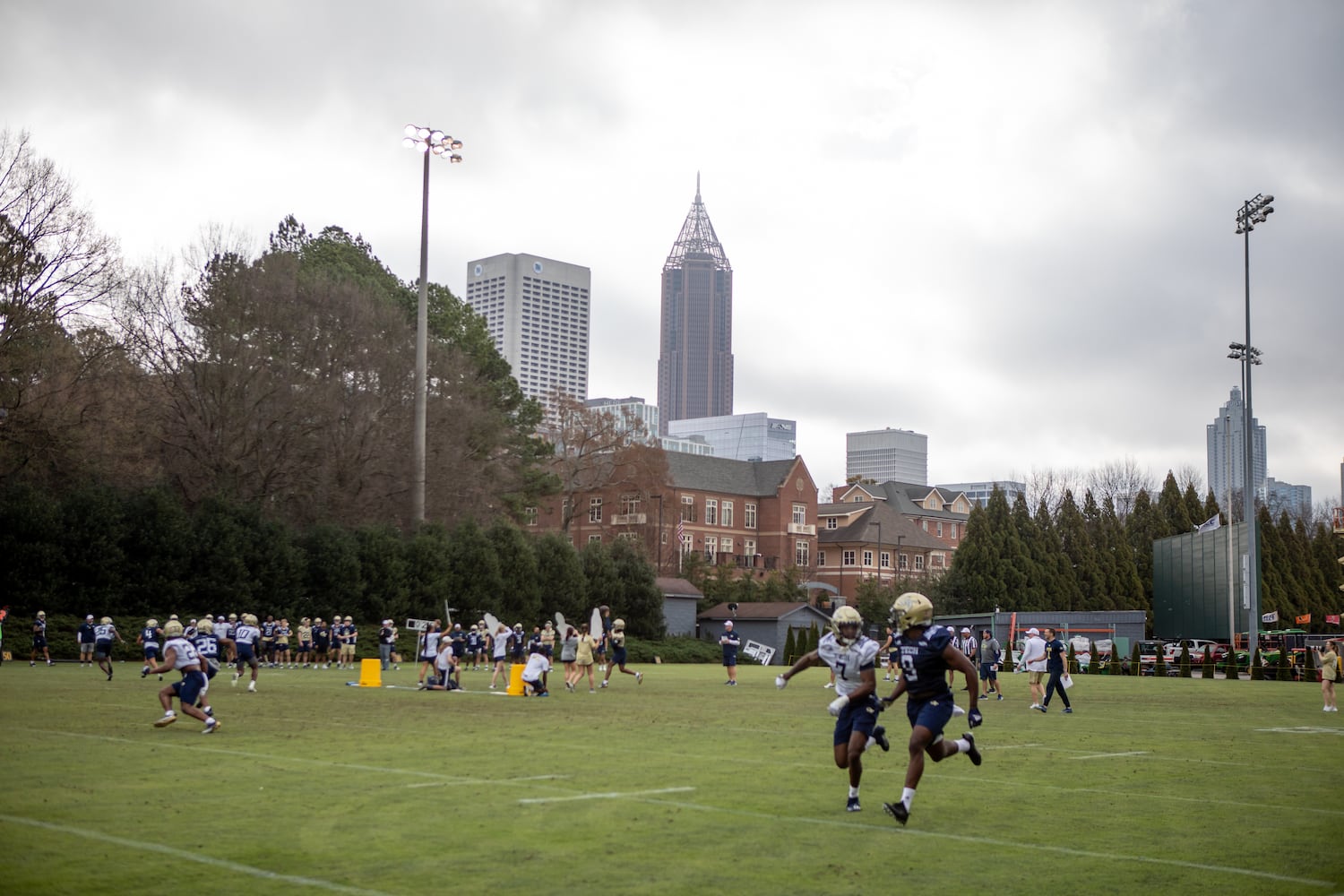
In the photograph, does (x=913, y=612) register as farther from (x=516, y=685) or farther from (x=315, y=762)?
(x=516, y=685)

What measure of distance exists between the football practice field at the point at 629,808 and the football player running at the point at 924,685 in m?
0.56

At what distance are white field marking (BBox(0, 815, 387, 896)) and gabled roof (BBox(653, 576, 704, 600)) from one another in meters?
67.1

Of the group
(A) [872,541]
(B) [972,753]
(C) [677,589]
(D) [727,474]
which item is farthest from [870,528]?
(B) [972,753]

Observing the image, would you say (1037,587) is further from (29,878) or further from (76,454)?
(29,878)

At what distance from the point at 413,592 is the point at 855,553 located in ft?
231

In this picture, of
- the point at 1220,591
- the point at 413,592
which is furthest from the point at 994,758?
the point at 1220,591

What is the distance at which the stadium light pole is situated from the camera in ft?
179

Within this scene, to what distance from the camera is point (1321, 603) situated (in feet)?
306

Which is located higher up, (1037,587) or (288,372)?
(288,372)

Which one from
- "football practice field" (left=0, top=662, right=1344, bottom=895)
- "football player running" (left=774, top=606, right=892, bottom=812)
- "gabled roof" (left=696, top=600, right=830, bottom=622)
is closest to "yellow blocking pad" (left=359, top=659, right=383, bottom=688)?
"football practice field" (left=0, top=662, right=1344, bottom=895)

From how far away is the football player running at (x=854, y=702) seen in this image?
11891 mm

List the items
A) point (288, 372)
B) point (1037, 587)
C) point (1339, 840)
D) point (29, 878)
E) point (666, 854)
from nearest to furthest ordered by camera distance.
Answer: point (29, 878)
point (666, 854)
point (1339, 840)
point (288, 372)
point (1037, 587)

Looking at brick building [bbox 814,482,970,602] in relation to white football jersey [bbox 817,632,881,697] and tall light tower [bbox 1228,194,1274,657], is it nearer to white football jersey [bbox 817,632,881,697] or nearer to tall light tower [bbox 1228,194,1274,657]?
tall light tower [bbox 1228,194,1274,657]

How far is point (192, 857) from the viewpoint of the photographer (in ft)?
30.2
